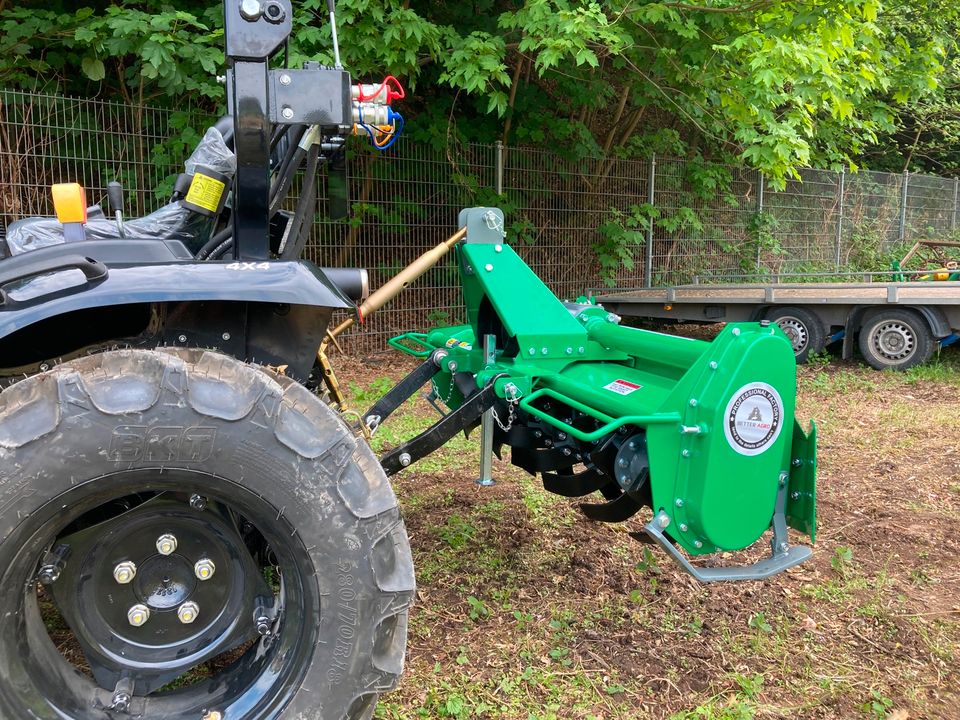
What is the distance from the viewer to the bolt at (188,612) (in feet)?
6.07

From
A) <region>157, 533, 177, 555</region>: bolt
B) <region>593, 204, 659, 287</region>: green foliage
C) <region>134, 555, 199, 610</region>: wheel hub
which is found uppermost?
<region>593, 204, 659, 287</region>: green foliage

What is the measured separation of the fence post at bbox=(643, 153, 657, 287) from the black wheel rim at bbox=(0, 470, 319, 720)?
28.9ft

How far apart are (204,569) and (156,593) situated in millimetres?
128

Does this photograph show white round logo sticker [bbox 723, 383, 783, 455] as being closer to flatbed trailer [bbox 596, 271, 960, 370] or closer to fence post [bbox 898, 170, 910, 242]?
flatbed trailer [bbox 596, 271, 960, 370]

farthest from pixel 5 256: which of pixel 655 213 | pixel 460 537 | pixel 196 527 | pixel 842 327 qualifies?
pixel 655 213

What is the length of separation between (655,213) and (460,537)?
24.0ft

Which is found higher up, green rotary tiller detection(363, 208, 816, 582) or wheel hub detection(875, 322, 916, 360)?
green rotary tiller detection(363, 208, 816, 582)

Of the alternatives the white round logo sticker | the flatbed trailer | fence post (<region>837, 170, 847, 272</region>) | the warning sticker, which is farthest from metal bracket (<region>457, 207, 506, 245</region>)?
fence post (<region>837, 170, 847, 272</region>)

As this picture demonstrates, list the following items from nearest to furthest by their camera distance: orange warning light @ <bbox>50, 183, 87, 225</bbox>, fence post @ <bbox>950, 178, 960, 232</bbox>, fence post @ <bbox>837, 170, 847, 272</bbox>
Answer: orange warning light @ <bbox>50, 183, 87, 225</bbox>, fence post @ <bbox>837, 170, 847, 272</bbox>, fence post @ <bbox>950, 178, 960, 232</bbox>

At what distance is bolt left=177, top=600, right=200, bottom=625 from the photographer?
1850 millimetres

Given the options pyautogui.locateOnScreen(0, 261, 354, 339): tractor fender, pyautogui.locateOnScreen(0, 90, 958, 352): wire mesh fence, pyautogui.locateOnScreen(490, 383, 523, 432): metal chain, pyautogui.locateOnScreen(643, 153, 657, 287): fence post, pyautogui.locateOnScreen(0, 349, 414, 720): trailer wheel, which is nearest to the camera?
pyautogui.locateOnScreen(0, 349, 414, 720): trailer wheel

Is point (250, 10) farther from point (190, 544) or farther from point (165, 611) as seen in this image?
point (165, 611)

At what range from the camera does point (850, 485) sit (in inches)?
169

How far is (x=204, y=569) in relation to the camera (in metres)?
1.87
